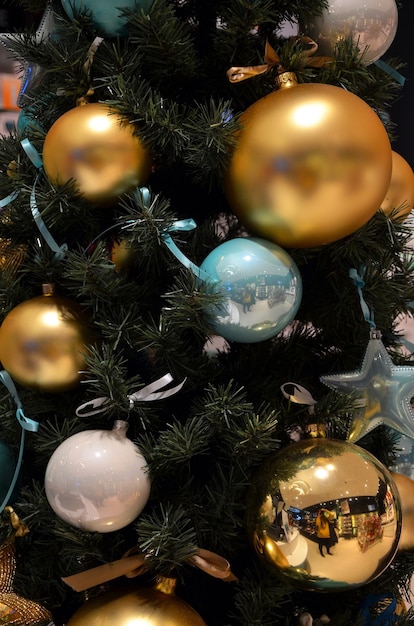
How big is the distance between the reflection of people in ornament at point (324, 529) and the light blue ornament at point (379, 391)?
120 millimetres

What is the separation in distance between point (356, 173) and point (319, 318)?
0.20 metres

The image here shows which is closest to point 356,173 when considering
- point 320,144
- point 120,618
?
point 320,144

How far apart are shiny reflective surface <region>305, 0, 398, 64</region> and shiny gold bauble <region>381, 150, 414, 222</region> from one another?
0.15 meters

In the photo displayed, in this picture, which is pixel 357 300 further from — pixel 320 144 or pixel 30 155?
pixel 30 155

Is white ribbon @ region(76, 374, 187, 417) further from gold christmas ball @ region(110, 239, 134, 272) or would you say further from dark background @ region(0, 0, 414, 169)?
dark background @ region(0, 0, 414, 169)

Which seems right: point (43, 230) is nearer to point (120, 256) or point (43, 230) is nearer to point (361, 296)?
point (120, 256)

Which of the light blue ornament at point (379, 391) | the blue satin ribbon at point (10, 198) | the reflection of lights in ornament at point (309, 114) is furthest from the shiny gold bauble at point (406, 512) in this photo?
the blue satin ribbon at point (10, 198)

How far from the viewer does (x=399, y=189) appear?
2.58ft

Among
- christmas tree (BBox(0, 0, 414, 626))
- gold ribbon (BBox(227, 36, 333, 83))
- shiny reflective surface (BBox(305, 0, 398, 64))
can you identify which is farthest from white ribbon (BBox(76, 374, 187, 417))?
shiny reflective surface (BBox(305, 0, 398, 64))

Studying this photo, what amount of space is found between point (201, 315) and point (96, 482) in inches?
7.5

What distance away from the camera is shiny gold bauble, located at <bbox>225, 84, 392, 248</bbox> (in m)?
0.58

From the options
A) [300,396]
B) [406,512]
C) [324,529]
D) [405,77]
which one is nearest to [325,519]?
[324,529]

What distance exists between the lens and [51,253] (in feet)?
2.27

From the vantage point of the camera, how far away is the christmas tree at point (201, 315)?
587mm
